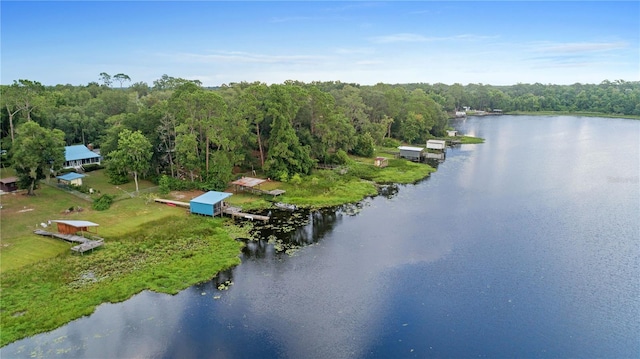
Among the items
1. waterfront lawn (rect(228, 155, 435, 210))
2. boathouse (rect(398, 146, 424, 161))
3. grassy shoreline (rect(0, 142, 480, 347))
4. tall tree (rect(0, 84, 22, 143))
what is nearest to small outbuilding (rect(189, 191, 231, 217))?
grassy shoreline (rect(0, 142, 480, 347))

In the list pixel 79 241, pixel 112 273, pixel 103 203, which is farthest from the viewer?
pixel 103 203

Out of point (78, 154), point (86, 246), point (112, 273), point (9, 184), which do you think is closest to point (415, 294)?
point (112, 273)

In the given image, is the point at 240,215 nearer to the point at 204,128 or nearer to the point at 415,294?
the point at 204,128

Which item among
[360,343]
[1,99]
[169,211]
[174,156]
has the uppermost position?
[1,99]

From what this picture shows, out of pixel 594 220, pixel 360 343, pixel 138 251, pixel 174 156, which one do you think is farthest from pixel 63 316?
pixel 594 220

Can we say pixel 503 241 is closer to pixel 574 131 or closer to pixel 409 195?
pixel 409 195

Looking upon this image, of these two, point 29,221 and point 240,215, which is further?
point 240,215

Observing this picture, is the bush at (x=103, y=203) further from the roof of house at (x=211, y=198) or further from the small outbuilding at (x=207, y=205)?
the roof of house at (x=211, y=198)
